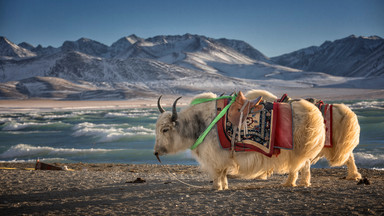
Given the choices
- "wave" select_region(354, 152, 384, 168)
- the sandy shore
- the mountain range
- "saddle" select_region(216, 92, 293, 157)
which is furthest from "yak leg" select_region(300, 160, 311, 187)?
the mountain range

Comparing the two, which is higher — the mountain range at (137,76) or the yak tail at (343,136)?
the mountain range at (137,76)

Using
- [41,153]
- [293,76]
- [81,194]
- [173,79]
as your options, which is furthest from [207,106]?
[293,76]

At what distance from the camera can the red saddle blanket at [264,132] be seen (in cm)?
Result: 395

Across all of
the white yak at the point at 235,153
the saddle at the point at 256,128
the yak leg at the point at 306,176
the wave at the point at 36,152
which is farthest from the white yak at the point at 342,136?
the wave at the point at 36,152

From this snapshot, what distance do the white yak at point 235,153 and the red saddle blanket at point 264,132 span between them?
0.27 ft

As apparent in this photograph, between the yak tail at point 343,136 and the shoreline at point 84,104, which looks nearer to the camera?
the yak tail at point 343,136

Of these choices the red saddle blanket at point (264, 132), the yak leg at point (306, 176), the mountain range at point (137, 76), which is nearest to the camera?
the red saddle blanket at point (264, 132)

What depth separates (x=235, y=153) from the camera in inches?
160

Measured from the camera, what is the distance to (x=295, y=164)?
4.09m

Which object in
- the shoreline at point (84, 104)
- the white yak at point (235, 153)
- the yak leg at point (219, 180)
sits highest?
the shoreline at point (84, 104)

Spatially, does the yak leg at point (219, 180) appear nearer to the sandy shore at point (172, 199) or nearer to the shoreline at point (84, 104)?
the sandy shore at point (172, 199)

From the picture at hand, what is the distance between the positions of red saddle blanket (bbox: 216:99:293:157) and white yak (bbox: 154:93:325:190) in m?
0.08

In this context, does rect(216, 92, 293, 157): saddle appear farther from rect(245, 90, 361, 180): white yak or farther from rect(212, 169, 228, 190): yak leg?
rect(245, 90, 361, 180): white yak

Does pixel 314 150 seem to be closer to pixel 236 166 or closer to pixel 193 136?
pixel 236 166
